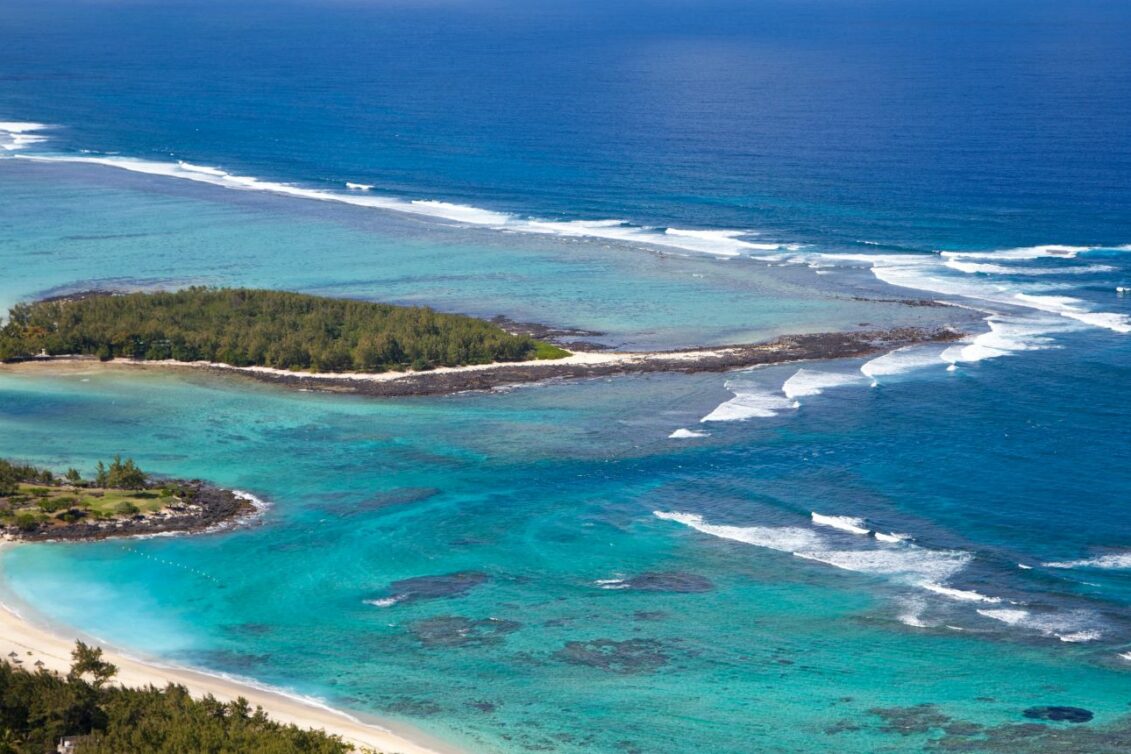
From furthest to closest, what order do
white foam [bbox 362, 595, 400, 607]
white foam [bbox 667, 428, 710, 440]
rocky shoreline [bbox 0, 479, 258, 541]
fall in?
white foam [bbox 667, 428, 710, 440], rocky shoreline [bbox 0, 479, 258, 541], white foam [bbox 362, 595, 400, 607]

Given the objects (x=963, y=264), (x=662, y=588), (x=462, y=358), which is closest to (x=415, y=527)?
(x=662, y=588)

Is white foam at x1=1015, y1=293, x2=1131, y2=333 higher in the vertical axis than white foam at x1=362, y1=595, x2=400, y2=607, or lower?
higher

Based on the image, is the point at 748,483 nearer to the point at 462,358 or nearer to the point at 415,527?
the point at 415,527

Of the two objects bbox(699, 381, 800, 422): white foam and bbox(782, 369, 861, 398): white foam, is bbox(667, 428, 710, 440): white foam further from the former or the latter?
bbox(782, 369, 861, 398): white foam

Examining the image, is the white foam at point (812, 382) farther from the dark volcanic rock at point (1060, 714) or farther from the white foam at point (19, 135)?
the white foam at point (19, 135)

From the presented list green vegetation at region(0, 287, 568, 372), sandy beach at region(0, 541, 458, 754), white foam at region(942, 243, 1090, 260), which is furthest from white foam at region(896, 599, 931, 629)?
white foam at region(942, 243, 1090, 260)

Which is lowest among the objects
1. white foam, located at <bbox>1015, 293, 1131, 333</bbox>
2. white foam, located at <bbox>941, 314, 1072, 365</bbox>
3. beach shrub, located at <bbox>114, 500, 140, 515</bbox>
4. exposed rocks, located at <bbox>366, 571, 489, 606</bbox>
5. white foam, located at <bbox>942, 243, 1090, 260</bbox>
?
exposed rocks, located at <bbox>366, 571, 489, 606</bbox>

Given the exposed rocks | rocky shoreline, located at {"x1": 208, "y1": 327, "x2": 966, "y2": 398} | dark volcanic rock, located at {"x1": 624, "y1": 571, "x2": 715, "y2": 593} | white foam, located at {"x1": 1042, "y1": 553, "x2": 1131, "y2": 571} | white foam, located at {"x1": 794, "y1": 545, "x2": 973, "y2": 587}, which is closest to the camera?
the exposed rocks
